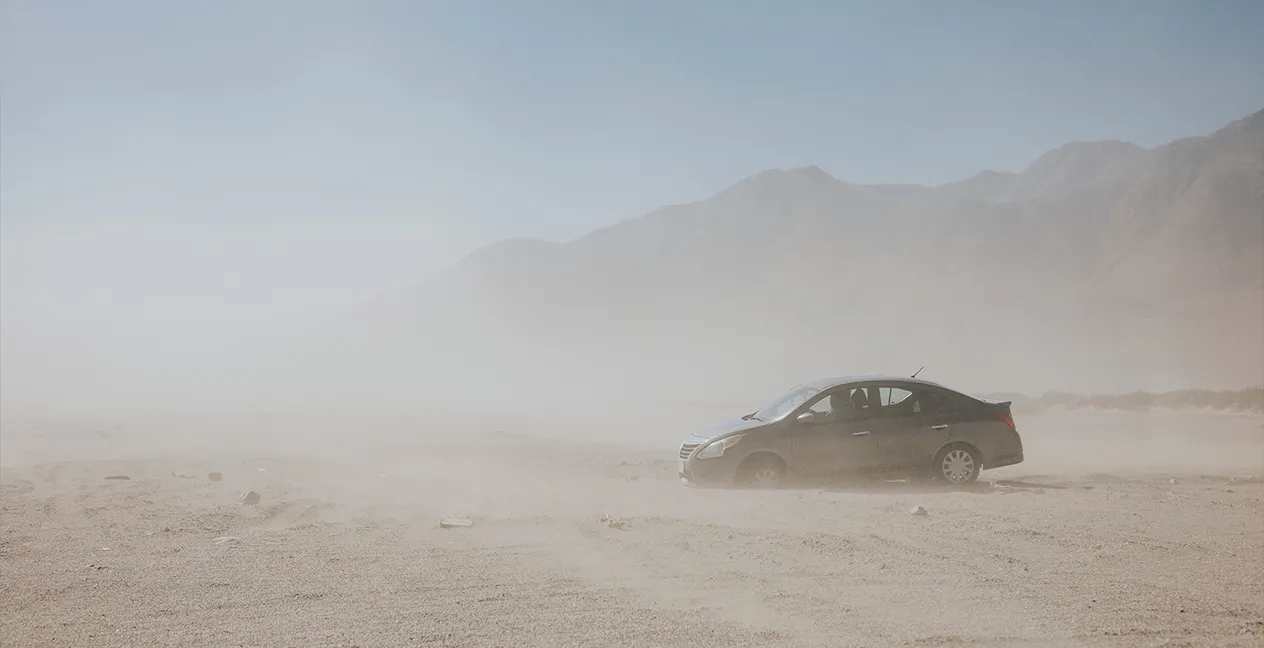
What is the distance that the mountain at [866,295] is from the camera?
83312 millimetres

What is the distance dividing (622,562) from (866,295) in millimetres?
110434

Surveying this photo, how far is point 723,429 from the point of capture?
12344 mm

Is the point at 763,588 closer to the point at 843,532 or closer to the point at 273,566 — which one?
the point at 843,532

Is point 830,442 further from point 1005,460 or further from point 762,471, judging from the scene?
point 1005,460

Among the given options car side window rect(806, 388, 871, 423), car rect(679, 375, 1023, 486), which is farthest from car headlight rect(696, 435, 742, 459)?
car side window rect(806, 388, 871, 423)

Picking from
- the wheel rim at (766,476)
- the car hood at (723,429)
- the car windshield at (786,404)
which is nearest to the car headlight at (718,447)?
the car hood at (723,429)

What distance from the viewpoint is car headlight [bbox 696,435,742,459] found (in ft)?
38.9

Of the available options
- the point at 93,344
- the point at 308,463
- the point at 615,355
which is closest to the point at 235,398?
the point at 308,463

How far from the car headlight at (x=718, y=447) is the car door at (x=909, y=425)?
1985mm

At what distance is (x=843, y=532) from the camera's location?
8289mm

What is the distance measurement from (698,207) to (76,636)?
154 meters

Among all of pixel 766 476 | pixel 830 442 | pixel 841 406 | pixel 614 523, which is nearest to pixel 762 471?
pixel 766 476

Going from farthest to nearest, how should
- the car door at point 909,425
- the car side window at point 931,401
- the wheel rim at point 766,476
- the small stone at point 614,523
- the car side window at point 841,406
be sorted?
the car side window at point 931,401 → the car side window at point 841,406 → the car door at point 909,425 → the wheel rim at point 766,476 → the small stone at point 614,523

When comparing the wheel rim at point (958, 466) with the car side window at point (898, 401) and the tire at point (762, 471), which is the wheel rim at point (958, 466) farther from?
the tire at point (762, 471)
